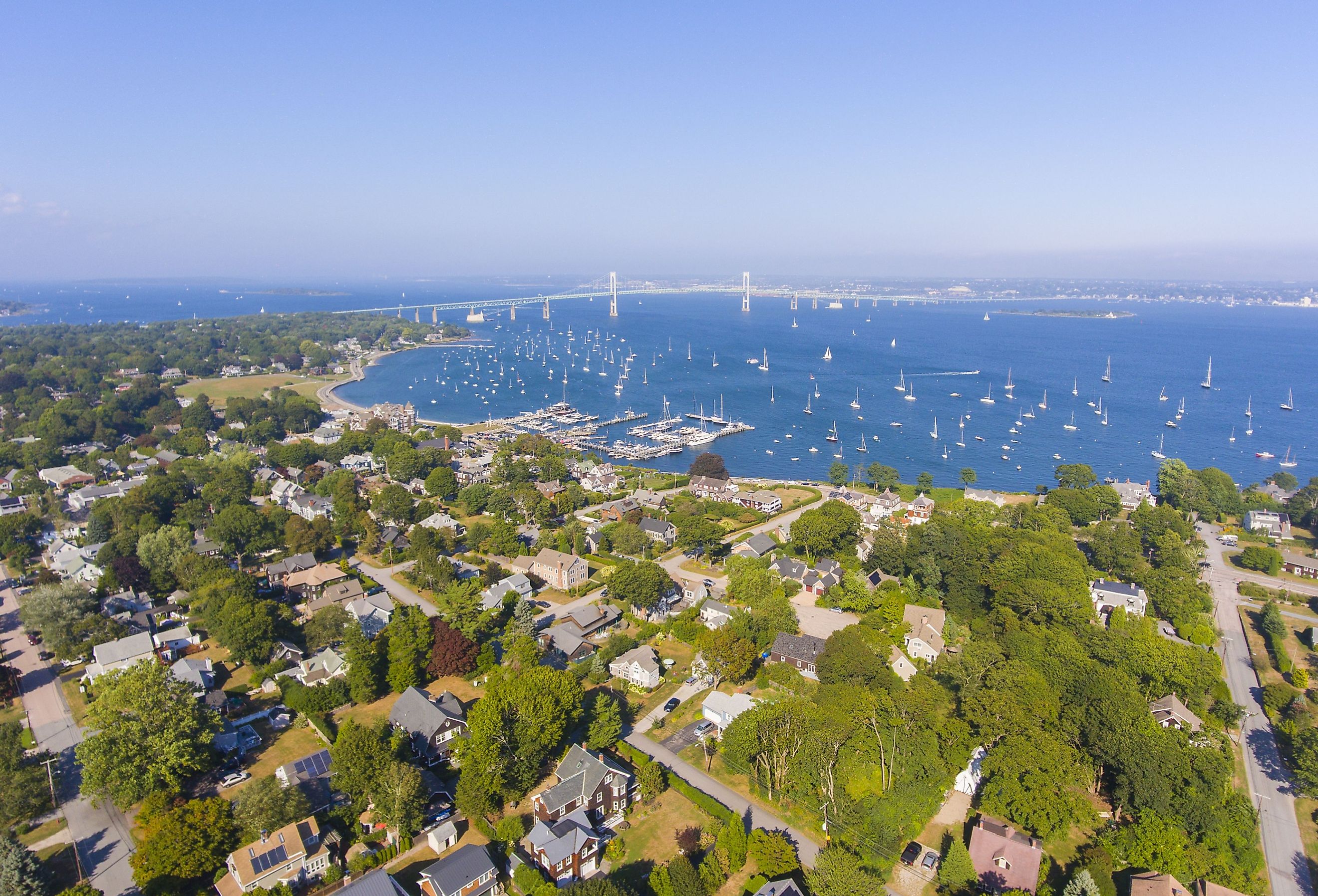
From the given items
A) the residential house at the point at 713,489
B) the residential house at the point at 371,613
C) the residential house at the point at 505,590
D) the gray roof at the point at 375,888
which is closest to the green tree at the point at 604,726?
the gray roof at the point at 375,888

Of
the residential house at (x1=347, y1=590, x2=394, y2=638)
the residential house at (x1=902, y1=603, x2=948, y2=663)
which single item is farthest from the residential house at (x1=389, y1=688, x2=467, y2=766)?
the residential house at (x1=902, y1=603, x2=948, y2=663)

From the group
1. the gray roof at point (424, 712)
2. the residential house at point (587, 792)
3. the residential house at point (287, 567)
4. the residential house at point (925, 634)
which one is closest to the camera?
the residential house at point (587, 792)

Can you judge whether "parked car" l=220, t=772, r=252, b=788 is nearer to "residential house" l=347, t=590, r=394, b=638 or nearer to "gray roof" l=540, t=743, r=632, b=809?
"residential house" l=347, t=590, r=394, b=638

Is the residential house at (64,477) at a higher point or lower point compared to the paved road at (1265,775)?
higher

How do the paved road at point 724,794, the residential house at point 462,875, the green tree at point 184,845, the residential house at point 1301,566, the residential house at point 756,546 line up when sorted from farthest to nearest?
1. the residential house at point 756,546
2. the residential house at point 1301,566
3. the paved road at point 724,794
4. the green tree at point 184,845
5. the residential house at point 462,875

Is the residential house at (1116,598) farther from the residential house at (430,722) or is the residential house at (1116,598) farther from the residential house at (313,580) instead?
the residential house at (313,580)

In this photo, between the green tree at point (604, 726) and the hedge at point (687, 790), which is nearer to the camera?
the hedge at point (687, 790)

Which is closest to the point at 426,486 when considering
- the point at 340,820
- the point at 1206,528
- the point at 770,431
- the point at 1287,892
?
the point at 340,820

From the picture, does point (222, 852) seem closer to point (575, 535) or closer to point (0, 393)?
point (575, 535)
